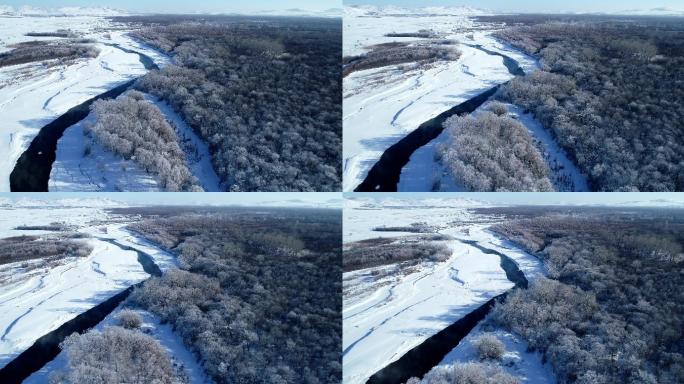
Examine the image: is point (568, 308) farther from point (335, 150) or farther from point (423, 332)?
point (335, 150)

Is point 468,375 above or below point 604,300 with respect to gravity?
below

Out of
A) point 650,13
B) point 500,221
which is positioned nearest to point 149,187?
point 500,221

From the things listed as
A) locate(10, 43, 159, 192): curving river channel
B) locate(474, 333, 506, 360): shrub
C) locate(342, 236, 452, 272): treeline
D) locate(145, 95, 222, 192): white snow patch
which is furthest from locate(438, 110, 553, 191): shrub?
locate(10, 43, 159, 192): curving river channel

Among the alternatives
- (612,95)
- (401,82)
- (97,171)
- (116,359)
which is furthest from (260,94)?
(612,95)

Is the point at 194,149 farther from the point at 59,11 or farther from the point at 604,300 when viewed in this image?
the point at 604,300

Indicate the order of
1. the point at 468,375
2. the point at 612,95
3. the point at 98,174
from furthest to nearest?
the point at 612,95
the point at 98,174
the point at 468,375

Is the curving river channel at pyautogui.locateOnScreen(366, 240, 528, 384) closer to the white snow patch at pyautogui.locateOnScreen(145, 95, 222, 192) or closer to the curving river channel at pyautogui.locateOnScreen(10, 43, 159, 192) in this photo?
the white snow patch at pyautogui.locateOnScreen(145, 95, 222, 192)
